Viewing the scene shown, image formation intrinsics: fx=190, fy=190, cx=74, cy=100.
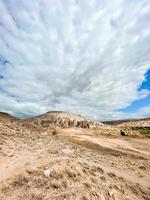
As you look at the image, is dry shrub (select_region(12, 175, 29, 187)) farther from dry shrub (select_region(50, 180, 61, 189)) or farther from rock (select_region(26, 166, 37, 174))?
dry shrub (select_region(50, 180, 61, 189))

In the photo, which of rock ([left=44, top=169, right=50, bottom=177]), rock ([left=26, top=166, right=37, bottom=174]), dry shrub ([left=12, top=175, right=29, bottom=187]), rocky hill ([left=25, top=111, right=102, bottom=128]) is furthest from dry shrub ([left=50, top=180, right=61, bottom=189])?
rocky hill ([left=25, top=111, right=102, bottom=128])

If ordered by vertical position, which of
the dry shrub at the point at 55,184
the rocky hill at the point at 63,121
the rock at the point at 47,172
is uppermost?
the rocky hill at the point at 63,121

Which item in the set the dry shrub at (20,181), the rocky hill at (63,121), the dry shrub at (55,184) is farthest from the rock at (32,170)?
the rocky hill at (63,121)

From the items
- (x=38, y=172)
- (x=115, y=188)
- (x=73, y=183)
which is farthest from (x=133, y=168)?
(x=38, y=172)

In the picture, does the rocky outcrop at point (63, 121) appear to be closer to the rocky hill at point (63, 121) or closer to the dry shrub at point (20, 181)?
the rocky hill at point (63, 121)

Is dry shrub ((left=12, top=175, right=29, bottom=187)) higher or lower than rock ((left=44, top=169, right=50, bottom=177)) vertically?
lower

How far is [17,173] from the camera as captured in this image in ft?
33.5

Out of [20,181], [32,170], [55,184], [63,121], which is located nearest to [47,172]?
[32,170]

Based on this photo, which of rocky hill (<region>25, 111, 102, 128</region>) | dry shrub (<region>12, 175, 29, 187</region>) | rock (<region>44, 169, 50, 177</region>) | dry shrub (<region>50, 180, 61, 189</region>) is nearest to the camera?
dry shrub (<region>50, 180, 61, 189</region>)

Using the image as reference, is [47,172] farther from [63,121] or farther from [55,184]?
[63,121]

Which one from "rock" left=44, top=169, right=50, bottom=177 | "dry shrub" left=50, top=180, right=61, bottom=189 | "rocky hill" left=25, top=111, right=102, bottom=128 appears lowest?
"dry shrub" left=50, top=180, right=61, bottom=189

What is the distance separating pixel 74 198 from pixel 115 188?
268cm

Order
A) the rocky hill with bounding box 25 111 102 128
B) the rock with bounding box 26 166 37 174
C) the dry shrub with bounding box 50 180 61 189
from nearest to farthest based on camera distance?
the dry shrub with bounding box 50 180 61 189
the rock with bounding box 26 166 37 174
the rocky hill with bounding box 25 111 102 128

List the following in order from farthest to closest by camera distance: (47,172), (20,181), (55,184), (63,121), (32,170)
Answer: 1. (63,121)
2. (32,170)
3. (47,172)
4. (20,181)
5. (55,184)
